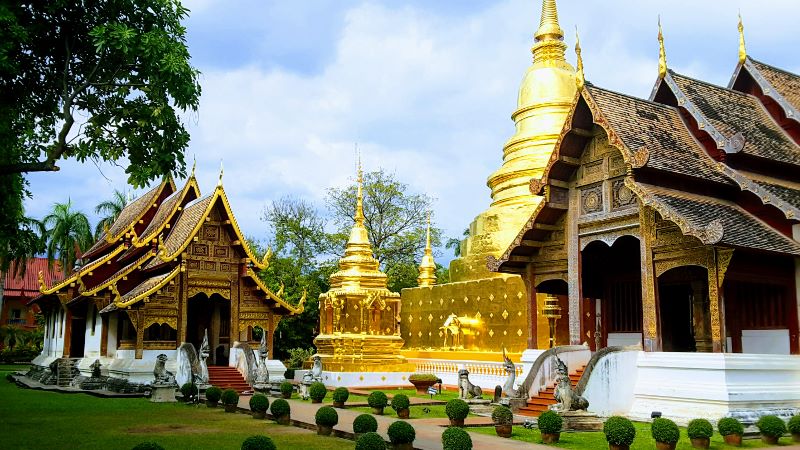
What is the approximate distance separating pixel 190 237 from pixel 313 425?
1016cm

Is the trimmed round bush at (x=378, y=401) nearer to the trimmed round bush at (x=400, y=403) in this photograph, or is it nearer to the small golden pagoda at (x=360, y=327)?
the trimmed round bush at (x=400, y=403)

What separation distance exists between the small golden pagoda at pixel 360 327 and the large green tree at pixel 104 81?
1343 cm

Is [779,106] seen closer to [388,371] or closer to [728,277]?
[728,277]

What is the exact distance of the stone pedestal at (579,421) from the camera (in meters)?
12.5

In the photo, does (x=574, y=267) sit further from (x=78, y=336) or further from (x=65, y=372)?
(x=78, y=336)

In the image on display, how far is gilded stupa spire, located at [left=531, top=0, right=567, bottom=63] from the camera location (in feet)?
92.8

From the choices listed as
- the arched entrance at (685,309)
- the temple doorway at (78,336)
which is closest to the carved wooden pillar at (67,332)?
the temple doorway at (78,336)

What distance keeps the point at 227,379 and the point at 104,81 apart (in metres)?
11.1

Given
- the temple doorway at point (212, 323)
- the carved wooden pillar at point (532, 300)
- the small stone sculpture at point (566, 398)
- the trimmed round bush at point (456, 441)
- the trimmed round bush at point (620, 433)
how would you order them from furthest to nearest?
the temple doorway at point (212, 323), the carved wooden pillar at point (532, 300), the small stone sculpture at point (566, 398), the trimmed round bush at point (620, 433), the trimmed round bush at point (456, 441)

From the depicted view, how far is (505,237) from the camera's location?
24.4 meters

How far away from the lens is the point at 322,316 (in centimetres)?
2547

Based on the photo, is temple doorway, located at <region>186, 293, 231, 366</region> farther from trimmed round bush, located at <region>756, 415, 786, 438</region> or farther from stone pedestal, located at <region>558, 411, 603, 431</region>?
trimmed round bush, located at <region>756, 415, 786, 438</region>

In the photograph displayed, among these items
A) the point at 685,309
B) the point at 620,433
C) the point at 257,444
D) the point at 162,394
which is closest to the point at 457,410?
the point at 620,433

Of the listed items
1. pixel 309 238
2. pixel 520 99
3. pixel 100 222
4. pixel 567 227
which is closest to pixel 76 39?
pixel 567 227
